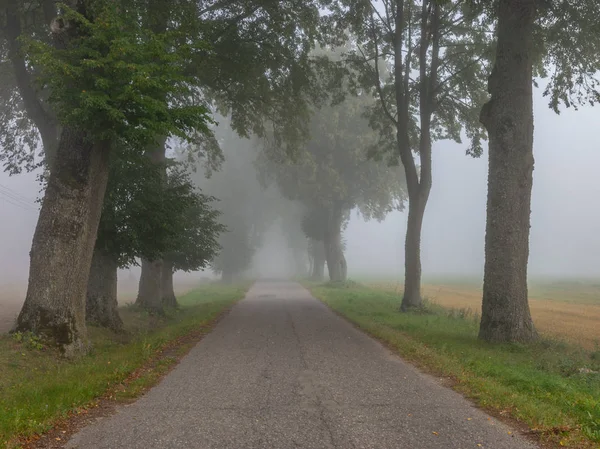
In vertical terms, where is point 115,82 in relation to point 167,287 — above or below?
above

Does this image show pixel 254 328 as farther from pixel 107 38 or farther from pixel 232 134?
pixel 232 134

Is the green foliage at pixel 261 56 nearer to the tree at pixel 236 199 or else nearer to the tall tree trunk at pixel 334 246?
the tall tree trunk at pixel 334 246

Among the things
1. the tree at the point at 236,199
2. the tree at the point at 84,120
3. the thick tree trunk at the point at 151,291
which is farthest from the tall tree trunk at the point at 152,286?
the tree at the point at 236,199

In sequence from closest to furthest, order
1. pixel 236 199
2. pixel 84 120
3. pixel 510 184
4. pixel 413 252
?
1. pixel 84 120
2. pixel 510 184
3. pixel 413 252
4. pixel 236 199

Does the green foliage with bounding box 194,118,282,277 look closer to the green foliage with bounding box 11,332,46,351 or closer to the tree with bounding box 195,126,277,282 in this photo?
the tree with bounding box 195,126,277,282

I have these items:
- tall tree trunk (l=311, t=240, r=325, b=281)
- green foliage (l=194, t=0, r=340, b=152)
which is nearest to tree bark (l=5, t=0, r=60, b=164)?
green foliage (l=194, t=0, r=340, b=152)

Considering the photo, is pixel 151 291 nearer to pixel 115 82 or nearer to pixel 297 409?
pixel 115 82

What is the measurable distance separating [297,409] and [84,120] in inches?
217

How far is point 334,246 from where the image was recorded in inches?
1602

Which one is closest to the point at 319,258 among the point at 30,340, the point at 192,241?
the point at 192,241

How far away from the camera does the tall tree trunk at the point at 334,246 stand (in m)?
39.8

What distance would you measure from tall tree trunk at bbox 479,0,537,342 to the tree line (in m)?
0.03

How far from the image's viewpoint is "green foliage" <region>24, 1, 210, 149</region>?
7.14 metres

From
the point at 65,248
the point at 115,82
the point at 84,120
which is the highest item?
the point at 115,82
